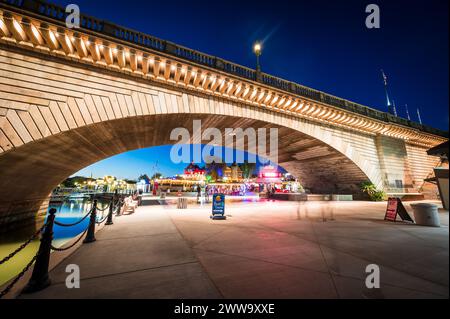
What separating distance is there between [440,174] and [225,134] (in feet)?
53.5

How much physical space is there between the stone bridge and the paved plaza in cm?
710

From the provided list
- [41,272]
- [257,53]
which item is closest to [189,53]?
[257,53]

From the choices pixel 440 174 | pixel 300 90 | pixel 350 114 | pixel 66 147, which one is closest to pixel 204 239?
pixel 440 174

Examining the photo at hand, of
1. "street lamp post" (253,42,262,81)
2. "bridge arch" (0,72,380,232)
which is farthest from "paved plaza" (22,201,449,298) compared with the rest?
"street lamp post" (253,42,262,81)

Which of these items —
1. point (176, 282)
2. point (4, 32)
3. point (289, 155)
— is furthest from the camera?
point (289, 155)

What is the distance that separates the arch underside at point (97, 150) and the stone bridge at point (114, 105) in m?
0.09

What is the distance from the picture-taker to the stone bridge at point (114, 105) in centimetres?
805

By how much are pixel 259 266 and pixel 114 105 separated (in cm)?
1033

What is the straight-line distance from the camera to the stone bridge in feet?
26.4

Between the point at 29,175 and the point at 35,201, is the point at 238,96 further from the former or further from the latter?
the point at 35,201

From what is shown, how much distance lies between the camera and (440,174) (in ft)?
4.38

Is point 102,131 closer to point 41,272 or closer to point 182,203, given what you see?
point 182,203

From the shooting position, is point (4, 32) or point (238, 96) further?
point (238, 96)

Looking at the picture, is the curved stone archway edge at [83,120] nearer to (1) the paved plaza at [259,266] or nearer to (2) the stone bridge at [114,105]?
(2) the stone bridge at [114,105]
